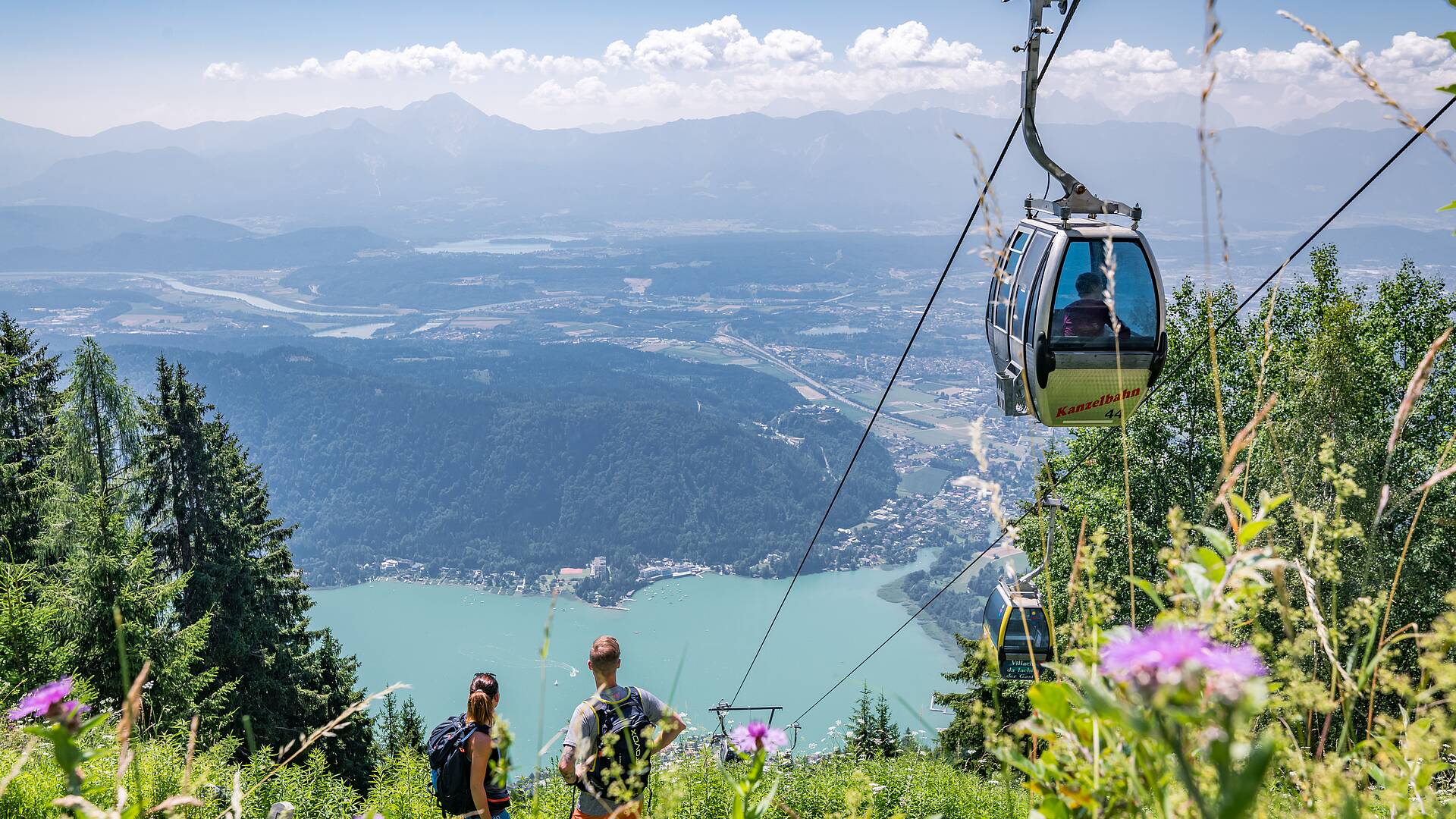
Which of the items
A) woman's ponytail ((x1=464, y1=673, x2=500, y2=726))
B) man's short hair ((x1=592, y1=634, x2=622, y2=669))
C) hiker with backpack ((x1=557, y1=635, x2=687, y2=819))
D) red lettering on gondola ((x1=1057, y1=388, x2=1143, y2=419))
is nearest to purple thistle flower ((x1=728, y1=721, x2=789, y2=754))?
hiker with backpack ((x1=557, y1=635, x2=687, y2=819))

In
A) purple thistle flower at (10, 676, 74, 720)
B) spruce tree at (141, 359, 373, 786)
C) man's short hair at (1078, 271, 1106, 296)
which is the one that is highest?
man's short hair at (1078, 271, 1106, 296)

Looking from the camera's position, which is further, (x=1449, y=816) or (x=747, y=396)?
(x=747, y=396)

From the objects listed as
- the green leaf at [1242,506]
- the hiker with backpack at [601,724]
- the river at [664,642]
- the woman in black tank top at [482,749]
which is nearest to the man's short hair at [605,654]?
the hiker with backpack at [601,724]

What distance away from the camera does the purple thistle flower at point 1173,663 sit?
42cm

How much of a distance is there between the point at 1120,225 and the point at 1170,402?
1379 cm

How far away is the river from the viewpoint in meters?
68.1

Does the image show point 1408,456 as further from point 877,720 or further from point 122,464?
point 122,464

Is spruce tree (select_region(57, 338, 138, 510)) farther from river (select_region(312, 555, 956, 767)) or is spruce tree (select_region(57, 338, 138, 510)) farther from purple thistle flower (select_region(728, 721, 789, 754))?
river (select_region(312, 555, 956, 767))

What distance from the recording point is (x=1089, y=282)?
4.77 meters

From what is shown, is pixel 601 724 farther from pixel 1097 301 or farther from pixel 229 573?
pixel 229 573

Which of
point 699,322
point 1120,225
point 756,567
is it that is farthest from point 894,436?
point 1120,225

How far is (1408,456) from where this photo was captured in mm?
13367

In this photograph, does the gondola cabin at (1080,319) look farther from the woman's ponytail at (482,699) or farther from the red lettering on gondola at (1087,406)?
the woman's ponytail at (482,699)

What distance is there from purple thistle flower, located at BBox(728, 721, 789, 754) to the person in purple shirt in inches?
168
